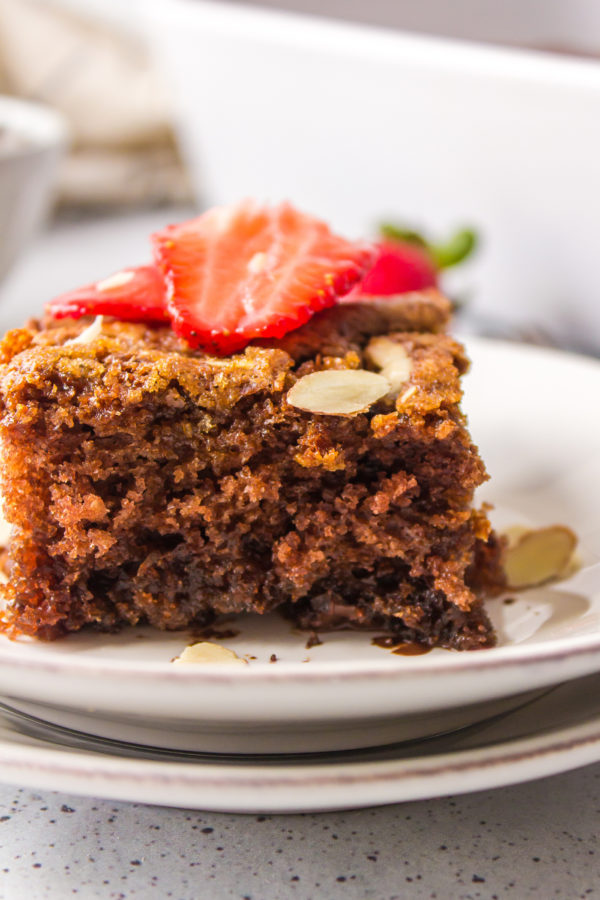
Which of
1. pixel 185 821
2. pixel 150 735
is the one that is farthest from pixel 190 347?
pixel 185 821

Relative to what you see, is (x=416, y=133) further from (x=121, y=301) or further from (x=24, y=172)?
(x=121, y=301)

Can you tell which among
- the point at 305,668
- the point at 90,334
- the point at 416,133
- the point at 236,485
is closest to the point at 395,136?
the point at 416,133

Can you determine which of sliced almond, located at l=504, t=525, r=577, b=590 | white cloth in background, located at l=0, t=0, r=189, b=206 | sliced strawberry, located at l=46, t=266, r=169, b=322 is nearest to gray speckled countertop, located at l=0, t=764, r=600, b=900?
sliced almond, located at l=504, t=525, r=577, b=590

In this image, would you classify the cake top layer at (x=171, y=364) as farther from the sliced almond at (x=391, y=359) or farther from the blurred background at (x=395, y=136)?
the blurred background at (x=395, y=136)

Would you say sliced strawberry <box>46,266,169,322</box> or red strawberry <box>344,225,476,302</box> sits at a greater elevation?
sliced strawberry <box>46,266,169,322</box>

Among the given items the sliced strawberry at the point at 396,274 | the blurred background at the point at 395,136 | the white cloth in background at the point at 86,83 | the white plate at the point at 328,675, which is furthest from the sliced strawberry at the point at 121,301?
the white cloth in background at the point at 86,83

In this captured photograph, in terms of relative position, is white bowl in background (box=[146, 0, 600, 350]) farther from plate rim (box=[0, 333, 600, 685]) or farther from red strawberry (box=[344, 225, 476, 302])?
plate rim (box=[0, 333, 600, 685])
